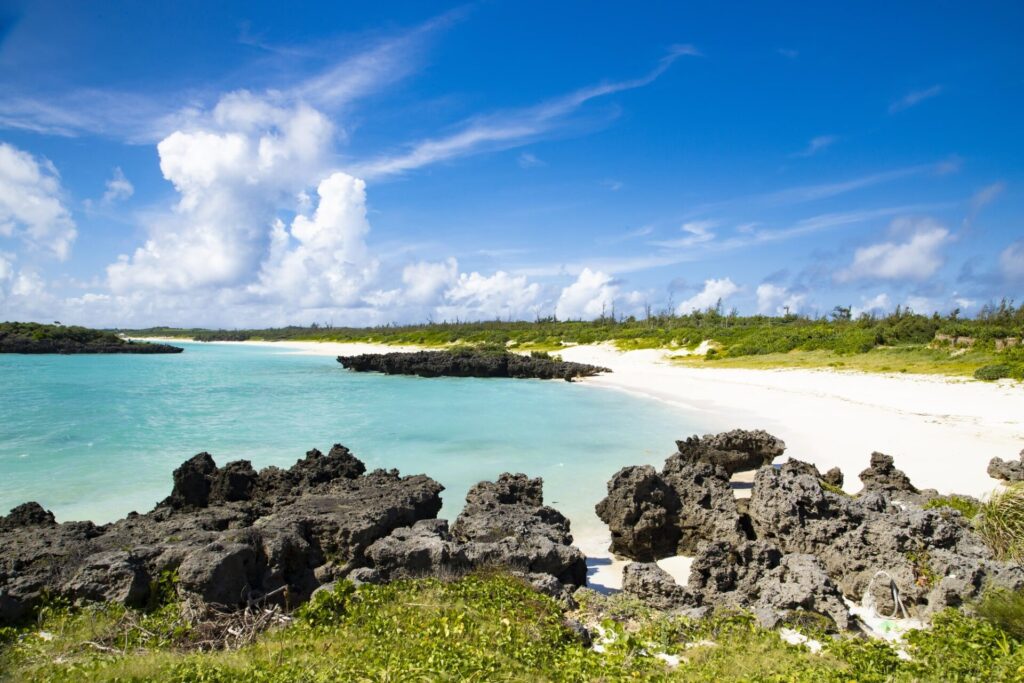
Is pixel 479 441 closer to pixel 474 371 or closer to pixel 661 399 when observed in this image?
pixel 661 399

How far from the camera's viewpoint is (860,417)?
19406 mm

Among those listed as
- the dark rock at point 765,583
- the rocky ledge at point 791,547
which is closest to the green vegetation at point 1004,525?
the rocky ledge at point 791,547

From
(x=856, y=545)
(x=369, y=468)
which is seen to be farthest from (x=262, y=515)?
(x=856, y=545)

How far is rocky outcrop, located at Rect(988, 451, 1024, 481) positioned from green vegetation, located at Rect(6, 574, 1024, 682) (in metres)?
7.20

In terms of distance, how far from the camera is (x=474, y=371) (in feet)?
153

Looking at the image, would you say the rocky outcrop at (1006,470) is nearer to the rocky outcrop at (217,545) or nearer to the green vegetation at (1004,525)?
the green vegetation at (1004,525)

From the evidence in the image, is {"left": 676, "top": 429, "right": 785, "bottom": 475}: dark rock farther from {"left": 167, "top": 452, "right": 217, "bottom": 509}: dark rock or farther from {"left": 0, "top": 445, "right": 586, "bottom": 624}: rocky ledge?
{"left": 167, "top": 452, "right": 217, "bottom": 509}: dark rock

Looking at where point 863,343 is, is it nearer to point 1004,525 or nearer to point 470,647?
point 1004,525

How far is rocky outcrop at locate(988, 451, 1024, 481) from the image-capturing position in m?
11.1

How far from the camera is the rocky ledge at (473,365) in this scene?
4362 cm

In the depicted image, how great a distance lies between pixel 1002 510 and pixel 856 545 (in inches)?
81.6

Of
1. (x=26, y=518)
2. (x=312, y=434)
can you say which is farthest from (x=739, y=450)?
(x=312, y=434)

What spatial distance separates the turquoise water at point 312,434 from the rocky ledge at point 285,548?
2.51m

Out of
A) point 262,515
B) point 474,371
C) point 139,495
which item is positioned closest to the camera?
point 262,515
